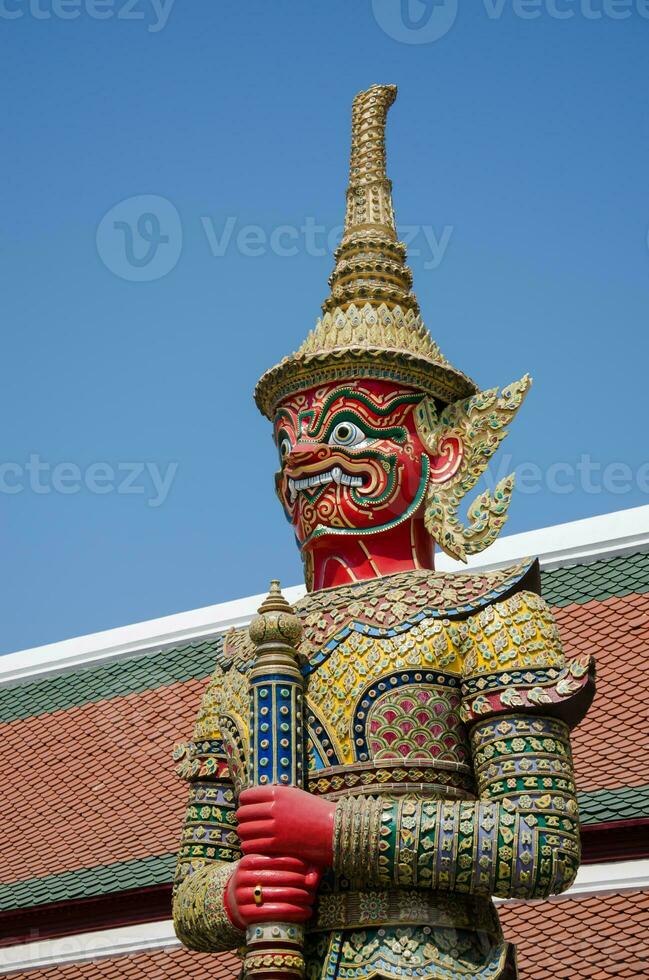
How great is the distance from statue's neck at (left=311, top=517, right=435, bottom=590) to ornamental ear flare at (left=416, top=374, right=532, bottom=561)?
4.3 inches

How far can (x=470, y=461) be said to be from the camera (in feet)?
19.6

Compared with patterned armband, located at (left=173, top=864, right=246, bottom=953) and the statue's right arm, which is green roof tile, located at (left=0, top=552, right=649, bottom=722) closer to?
the statue's right arm

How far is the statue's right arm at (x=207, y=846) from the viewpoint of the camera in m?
5.27

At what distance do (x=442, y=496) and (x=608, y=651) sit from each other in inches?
163

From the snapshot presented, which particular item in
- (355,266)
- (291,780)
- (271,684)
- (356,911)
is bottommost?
(356,911)

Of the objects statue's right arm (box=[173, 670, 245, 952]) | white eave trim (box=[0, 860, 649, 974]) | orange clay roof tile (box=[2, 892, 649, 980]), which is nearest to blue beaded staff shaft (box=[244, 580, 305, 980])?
statue's right arm (box=[173, 670, 245, 952])

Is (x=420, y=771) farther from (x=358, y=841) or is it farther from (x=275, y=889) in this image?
(x=275, y=889)

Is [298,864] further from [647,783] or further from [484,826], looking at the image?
[647,783]

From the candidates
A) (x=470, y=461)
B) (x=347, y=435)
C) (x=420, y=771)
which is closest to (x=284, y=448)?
(x=347, y=435)

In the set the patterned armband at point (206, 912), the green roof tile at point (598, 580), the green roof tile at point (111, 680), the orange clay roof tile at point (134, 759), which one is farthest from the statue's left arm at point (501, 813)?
the green roof tile at point (111, 680)

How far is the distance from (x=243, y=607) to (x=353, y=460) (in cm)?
624

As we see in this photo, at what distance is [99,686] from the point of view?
1196 centimetres

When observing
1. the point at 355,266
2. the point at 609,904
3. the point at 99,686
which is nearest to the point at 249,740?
the point at 355,266

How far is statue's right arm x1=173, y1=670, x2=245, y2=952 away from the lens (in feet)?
17.3
